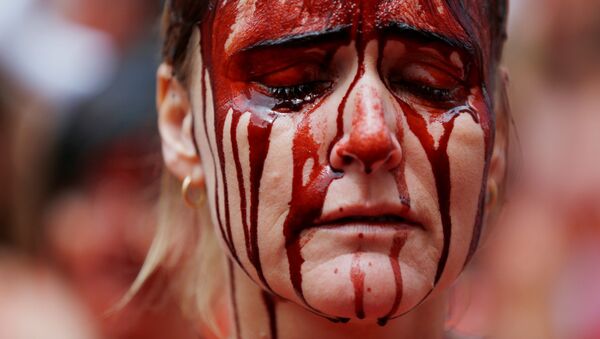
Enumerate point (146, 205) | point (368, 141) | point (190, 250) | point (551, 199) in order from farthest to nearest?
point (551, 199) < point (146, 205) < point (190, 250) < point (368, 141)

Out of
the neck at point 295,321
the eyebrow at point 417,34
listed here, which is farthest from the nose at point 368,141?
the neck at point 295,321

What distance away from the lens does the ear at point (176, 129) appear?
6.15 feet

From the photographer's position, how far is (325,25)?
1.63 m

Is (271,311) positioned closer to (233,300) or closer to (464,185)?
(233,300)

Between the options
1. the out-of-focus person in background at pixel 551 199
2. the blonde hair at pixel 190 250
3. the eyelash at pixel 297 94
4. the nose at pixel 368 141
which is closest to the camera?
the nose at pixel 368 141

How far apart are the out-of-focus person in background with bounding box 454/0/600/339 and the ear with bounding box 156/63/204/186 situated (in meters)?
1.31

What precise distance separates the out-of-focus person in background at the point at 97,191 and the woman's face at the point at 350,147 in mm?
760

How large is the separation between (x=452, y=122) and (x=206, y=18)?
465mm

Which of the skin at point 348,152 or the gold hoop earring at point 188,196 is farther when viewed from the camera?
the gold hoop earring at point 188,196

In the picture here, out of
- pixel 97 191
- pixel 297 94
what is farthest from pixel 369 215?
pixel 97 191

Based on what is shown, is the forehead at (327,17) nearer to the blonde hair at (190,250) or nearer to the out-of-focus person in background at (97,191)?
the blonde hair at (190,250)

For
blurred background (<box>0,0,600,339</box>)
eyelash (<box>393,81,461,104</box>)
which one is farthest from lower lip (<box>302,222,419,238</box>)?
blurred background (<box>0,0,600,339</box>)

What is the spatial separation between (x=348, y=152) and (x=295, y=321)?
365 millimetres

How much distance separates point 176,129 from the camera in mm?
1938
